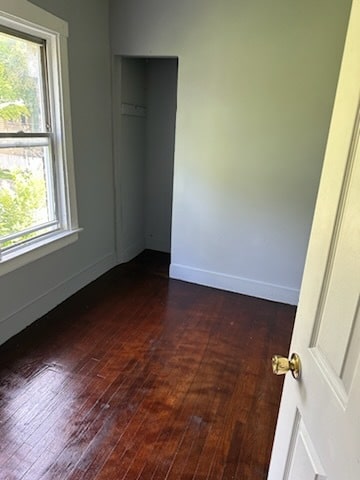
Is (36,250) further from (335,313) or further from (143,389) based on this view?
(335,313)

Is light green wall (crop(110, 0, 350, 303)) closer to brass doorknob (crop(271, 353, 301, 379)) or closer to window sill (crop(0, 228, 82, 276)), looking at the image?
window sill (crop(0, 228, 82, 276))

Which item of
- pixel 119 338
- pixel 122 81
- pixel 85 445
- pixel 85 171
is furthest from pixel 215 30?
pixel 85 445

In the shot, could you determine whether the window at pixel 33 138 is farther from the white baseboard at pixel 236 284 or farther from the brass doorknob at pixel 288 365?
the brass doorknob at pixel 288 365

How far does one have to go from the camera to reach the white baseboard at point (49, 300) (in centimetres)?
236

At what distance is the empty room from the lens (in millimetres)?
1667

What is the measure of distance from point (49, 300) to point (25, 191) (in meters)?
0.89

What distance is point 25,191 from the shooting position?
242cm

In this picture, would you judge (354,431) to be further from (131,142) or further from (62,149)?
(131,142)

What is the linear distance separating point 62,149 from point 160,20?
52.6 inches

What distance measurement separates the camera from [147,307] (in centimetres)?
287

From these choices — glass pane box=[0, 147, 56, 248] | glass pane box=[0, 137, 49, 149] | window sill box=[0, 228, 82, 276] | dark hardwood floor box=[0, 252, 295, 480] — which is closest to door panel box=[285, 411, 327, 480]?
dark hardwood floor box=[0, 252, 295, 480]

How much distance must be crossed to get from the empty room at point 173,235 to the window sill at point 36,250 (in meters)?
0.01

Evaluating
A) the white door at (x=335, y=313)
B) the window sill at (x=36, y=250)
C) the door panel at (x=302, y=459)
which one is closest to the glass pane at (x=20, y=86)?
the window sill at (x=36, y=250)

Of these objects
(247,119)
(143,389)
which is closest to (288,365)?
(143,389)
